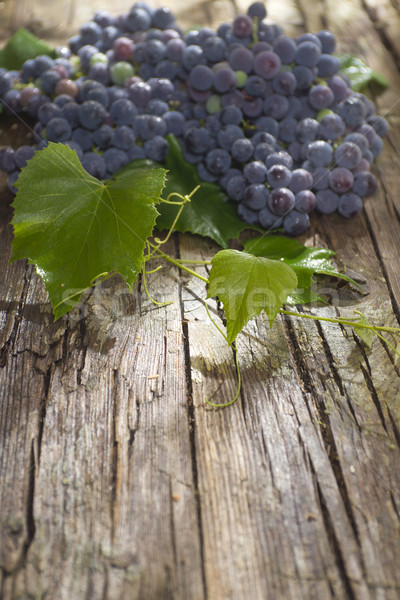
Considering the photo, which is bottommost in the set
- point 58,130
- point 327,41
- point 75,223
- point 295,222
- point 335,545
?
A: point 335,545

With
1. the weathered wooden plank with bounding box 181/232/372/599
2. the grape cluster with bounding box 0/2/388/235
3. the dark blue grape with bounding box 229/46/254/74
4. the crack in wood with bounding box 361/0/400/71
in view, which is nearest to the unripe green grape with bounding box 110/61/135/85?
the grape cluster with bounding box 0/2/388/235

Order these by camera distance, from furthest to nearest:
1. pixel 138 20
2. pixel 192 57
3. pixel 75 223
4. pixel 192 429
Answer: pixel 138 20 < pixel 192 57 < pixel 75 223 < pixel 192 429

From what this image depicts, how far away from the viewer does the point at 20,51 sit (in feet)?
4.76

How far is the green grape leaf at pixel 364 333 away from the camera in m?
0.86

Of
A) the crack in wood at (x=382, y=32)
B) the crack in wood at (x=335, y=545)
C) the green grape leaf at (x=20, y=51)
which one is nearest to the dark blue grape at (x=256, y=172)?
the crack in wood at (x=335, y=545)

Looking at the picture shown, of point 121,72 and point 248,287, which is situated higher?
point 121,72

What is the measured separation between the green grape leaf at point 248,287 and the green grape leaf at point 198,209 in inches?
9.5

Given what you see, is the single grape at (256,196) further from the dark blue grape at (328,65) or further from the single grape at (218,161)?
the dark blue grape at (328,65)

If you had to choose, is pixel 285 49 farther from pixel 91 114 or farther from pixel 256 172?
pixel 91 114

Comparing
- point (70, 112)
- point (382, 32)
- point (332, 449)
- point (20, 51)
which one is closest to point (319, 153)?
point (70, 112)

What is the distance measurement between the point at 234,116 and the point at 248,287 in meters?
0.52

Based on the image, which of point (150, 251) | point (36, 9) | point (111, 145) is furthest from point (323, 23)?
point (150, 251)

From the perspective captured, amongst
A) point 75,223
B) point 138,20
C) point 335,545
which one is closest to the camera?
point 335,545

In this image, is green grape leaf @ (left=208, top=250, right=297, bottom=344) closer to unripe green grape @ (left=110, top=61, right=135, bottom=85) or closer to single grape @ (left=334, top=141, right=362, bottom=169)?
single grape @ (left=334, top=141, right=362, bottom=169)
